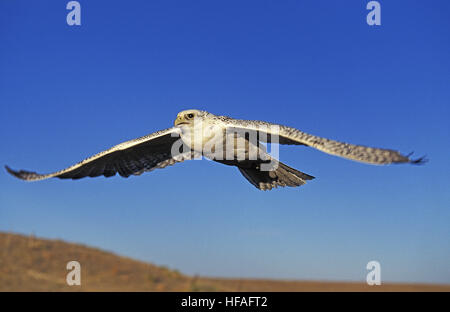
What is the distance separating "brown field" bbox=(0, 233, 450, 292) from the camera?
77.0ft

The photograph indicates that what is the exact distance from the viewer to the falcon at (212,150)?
8102 millimetres

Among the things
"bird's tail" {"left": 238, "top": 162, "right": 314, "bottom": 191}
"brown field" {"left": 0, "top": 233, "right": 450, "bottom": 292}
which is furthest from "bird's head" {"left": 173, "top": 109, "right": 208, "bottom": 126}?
"brown field" {"left": 0, "top": 233, "right": 450, "bottom": 292}

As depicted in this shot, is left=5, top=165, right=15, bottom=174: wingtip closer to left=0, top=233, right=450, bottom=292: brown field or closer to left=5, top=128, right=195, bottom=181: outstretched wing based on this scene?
left=5, top=128, right=195, bottom=181: outstretched wing

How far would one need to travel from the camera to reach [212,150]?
9086mm

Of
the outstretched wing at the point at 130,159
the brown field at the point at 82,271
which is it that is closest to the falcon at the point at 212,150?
the outstretched wing at the point at 130,159

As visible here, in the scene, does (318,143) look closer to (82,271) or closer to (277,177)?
(277,177)

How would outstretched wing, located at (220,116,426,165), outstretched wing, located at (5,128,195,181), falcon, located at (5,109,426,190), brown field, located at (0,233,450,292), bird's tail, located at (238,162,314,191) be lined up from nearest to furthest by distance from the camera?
outstretched wing, located at (220,116,426,165)
falcon, located at (5,109,426,190)
outstretched wing, located at (5,128,195,181)
bird's tail, located at (238,162,314,191)
brown field, located at (0,233,450,292)

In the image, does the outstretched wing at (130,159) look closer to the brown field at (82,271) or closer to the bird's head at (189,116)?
the bird's head at (189,116)

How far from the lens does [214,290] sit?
23.7 meters

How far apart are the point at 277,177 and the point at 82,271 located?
20968 mm

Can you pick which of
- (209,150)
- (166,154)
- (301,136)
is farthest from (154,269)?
(301,136)

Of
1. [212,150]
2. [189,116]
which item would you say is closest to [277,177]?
[212,150]

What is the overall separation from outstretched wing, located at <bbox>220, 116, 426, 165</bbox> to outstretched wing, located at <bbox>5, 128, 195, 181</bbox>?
186 centimetres

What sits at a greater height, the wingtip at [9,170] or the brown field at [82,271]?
the wingtip at [9,170]
